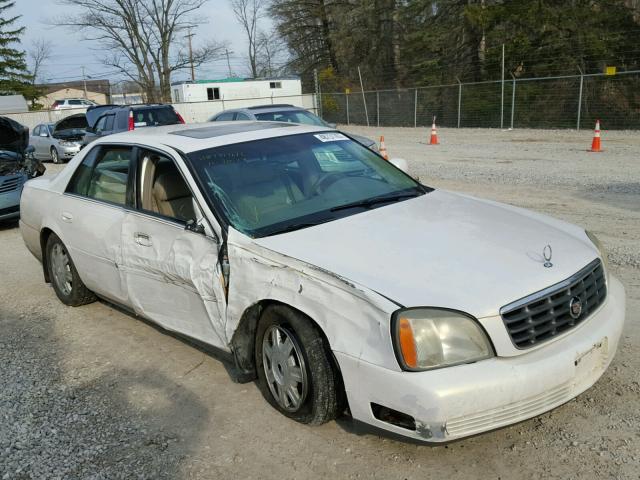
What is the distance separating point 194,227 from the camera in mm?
3660

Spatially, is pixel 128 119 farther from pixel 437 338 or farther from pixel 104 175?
pixel 437 338

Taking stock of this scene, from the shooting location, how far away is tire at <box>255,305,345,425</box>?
301 cm

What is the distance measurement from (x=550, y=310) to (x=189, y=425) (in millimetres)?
2015

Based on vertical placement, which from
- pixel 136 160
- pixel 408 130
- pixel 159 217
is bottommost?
pixel 408 130

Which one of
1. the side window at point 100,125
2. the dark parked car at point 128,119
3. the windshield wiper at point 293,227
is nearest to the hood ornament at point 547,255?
the windshield wiper at point 293,227

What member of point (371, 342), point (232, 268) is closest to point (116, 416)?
point (232, 268)

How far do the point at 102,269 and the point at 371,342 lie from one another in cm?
266

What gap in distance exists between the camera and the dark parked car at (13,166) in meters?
9.30

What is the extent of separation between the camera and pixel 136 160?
14.5 ft

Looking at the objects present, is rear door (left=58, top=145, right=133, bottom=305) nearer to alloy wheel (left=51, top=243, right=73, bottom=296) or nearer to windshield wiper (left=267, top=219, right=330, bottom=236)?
alloy wheel (left=51, top=243, right=73, bottom=296)

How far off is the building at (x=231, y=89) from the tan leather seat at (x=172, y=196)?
115 ft

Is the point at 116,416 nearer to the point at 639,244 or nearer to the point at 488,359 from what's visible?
the point at 488,359

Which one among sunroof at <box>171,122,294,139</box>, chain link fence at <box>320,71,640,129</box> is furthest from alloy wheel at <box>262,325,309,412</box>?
chain link fence at <box>320,71,640,129</box>

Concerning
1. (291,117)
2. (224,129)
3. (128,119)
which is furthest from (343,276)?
(128,119)
